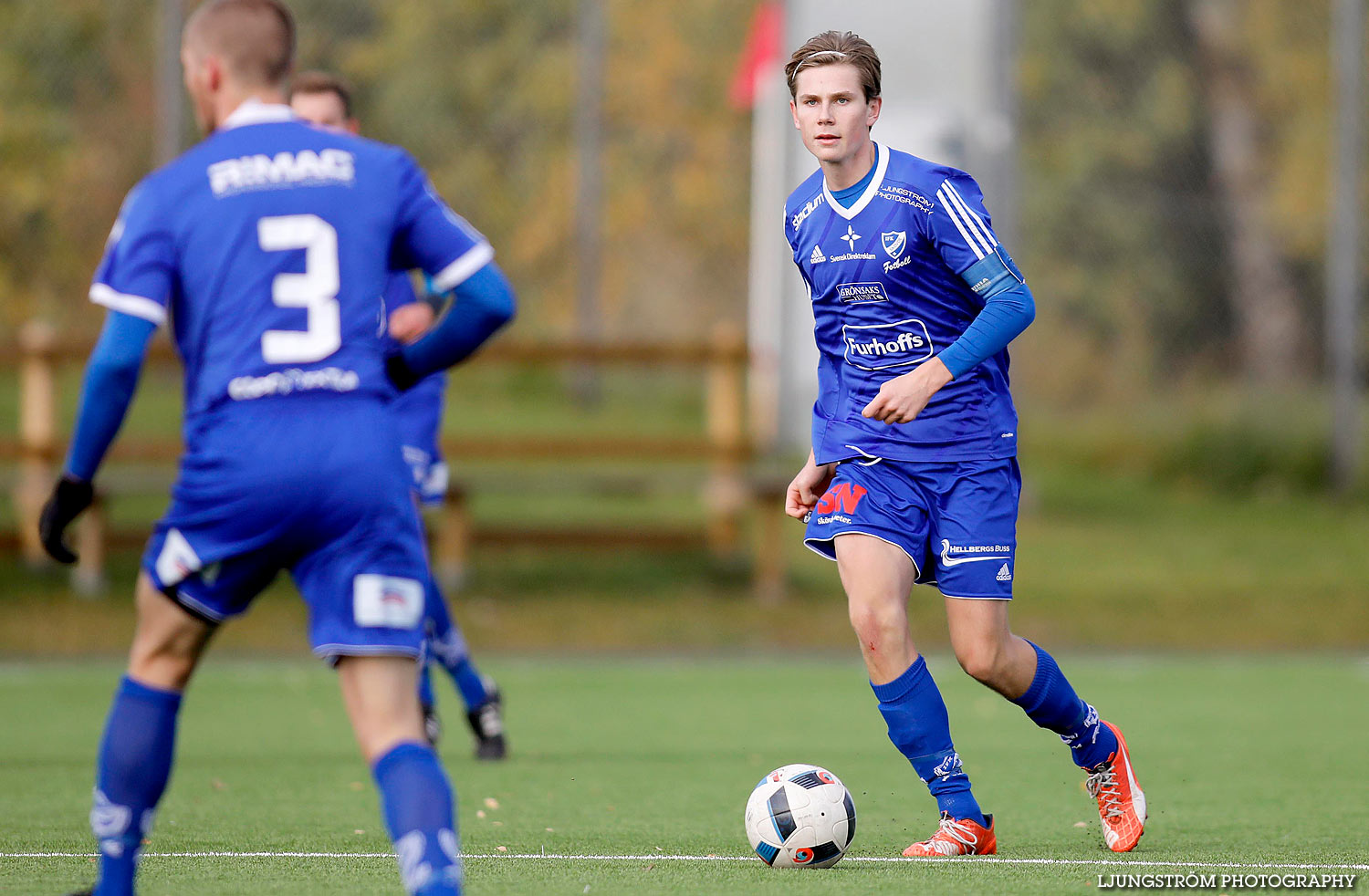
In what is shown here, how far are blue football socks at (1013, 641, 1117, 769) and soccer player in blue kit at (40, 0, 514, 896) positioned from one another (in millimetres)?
2111

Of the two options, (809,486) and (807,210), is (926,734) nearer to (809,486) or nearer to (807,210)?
(809,486)

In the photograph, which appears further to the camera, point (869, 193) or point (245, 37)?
point (869, 193)

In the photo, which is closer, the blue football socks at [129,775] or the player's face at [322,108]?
the blue football socks at [129,775]

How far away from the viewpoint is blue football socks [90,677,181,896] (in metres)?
3.46

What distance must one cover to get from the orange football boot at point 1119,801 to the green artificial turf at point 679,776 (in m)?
0.08

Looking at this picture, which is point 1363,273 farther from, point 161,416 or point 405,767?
point 405,767

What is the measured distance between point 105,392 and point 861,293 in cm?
229

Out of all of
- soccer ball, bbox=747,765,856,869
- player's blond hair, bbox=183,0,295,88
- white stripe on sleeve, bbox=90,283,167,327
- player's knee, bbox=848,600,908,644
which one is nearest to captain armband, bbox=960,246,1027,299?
player's knee, bbox=848,600,908,644

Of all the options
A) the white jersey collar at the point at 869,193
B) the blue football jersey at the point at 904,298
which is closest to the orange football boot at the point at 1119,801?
the blue football jersey at the point at 904,298

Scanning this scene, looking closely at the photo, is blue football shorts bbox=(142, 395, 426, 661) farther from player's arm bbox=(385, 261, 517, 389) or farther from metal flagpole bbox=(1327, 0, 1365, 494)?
metal flagpole bbox=(1327, 0, 1365, 494)

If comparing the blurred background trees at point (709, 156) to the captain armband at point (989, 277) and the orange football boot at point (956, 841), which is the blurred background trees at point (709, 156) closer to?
the captain armband at point (989, 277)

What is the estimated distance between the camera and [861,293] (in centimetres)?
492

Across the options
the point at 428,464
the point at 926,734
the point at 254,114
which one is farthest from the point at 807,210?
the point at 428,464

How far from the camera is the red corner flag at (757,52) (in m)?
15.2
